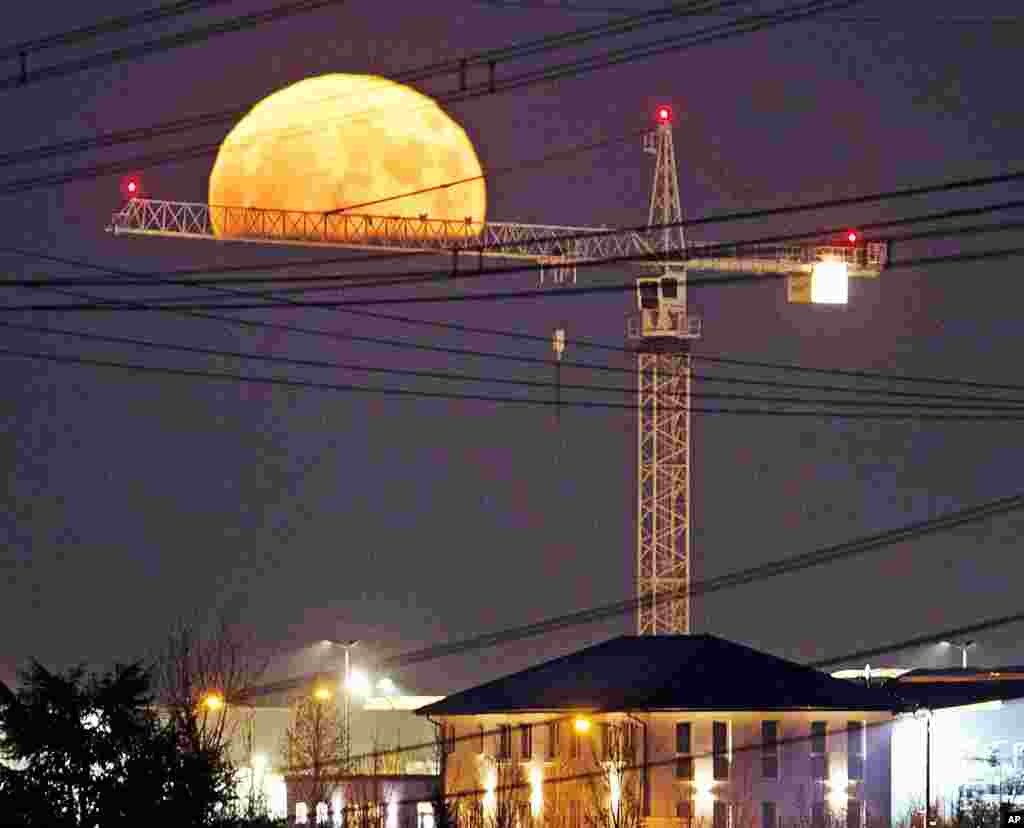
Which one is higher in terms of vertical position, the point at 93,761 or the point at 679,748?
the point at 679,748

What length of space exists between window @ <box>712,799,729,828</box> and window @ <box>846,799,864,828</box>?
14.8 feet

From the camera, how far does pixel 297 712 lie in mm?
137500

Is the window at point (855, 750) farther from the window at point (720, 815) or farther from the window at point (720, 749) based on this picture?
the window at point (720, 815)

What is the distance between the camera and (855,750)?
116 metres

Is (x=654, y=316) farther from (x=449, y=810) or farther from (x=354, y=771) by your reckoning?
(x=449, y=810)

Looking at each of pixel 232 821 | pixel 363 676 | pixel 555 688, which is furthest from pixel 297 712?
pixel 232 821

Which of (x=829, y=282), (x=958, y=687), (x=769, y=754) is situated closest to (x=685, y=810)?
(x=769, y=754)

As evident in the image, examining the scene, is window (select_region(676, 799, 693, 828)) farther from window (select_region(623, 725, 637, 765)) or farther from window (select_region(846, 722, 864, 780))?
window (select_region(846, 722, 864, 780))

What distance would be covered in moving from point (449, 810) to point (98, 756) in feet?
185

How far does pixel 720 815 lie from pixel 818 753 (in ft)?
16.0

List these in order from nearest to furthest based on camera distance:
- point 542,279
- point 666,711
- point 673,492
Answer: point 666,711
point 673,492
point 542,279

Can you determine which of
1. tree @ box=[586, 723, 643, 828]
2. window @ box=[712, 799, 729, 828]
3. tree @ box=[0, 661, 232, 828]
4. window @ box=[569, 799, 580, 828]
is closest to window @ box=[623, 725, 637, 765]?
tree @ box=[586, 723, 643, 828]

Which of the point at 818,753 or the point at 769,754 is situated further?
the point at 818,753

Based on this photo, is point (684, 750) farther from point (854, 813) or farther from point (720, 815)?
point (854, 813)
